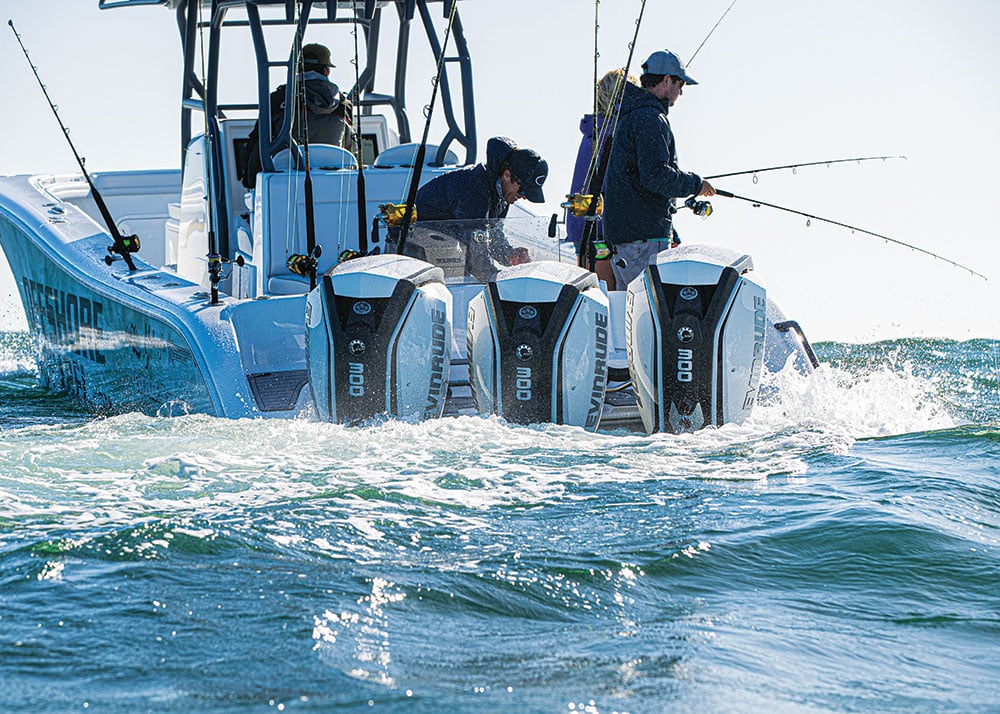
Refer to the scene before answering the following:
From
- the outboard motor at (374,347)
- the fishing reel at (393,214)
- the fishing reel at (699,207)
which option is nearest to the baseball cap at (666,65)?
the fishing reel at (699,207)

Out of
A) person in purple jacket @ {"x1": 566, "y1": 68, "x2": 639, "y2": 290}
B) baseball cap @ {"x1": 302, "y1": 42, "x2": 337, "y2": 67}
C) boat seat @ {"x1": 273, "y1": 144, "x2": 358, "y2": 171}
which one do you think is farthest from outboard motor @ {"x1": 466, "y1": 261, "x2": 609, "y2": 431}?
baseball cap @ {"x1": 302, "y1": 42, "x2": 337, "y2": 67}

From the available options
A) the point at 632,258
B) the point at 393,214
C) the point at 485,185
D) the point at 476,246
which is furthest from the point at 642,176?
the point at 393,214

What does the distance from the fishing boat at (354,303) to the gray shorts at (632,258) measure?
305 mm

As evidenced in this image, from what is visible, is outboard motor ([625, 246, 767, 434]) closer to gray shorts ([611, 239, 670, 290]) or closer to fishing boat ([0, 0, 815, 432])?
fishing boat ([0, 0, 815, 432])

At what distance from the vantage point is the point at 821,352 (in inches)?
535

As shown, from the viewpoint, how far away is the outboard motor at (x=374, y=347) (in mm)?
4133

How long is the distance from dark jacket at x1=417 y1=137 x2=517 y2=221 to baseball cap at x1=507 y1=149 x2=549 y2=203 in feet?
0.17

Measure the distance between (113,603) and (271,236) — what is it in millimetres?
4197

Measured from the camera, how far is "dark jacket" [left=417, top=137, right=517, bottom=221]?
561 centimetres

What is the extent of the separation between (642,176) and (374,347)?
189cm

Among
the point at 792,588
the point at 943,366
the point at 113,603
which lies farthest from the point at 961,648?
the point at 943,366

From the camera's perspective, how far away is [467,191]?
18.4 ft

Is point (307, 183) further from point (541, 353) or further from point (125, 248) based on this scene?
point (541, 353)

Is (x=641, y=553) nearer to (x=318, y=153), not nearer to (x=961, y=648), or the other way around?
(x=961, y=648)
